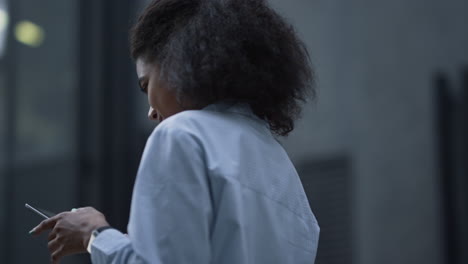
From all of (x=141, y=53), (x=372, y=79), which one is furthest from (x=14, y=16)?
(x=141, y=53)

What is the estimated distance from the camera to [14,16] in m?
8.47

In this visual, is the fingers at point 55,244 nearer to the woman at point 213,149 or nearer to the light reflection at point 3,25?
the woman at point 213,149

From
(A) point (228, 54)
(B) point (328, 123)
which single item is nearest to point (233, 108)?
(A) point (228, 54)

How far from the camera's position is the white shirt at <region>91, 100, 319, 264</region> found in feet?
4.74

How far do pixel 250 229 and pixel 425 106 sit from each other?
6.47 metres

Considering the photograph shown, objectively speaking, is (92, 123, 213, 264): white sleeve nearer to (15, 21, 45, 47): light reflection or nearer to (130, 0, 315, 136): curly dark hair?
(130, 0, 315, 136): curly dark hair

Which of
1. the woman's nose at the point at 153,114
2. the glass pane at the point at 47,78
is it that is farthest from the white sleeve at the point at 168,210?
the glass pane at the point at 47,78

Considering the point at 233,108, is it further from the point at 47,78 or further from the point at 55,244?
the point at 47,78

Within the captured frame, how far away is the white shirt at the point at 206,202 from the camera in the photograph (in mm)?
1443

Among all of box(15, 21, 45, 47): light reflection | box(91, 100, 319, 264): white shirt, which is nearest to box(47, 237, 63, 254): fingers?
box(91, 100, 319, 264): white shirt

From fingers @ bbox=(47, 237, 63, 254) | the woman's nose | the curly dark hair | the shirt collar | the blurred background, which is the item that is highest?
the curly dark hair

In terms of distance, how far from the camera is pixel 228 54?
165 cm

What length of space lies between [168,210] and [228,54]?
14.4 inches

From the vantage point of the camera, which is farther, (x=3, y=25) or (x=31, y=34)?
(x=31, y=34)
